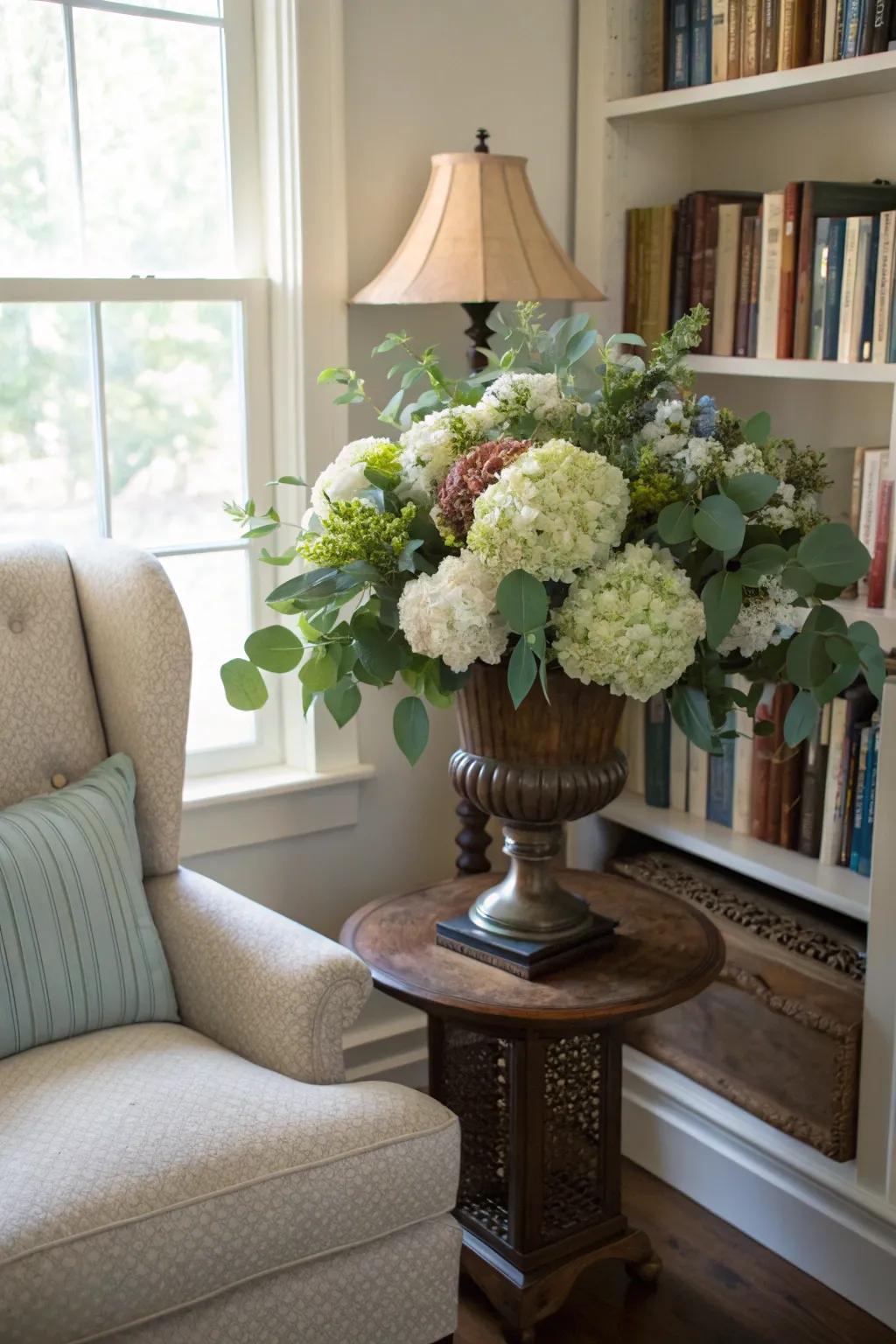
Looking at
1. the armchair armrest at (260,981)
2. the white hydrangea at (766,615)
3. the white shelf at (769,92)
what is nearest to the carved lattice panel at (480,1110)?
the armchair armrest at (260,981)

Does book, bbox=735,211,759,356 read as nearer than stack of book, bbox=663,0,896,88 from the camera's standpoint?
No

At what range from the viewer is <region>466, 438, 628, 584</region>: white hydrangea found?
1.55 meters

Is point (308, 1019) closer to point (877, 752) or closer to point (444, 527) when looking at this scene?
point (444, 527)

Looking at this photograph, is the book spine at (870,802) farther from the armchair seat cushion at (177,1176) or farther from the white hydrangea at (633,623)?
the armchair seat cushion at (177,1176)

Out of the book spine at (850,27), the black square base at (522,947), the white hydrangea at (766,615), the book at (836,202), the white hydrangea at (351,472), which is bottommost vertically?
the black square base at (522,947)

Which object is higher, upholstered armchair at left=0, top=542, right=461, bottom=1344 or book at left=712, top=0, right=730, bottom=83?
book at left=712, top=0, right=730, bottom=83

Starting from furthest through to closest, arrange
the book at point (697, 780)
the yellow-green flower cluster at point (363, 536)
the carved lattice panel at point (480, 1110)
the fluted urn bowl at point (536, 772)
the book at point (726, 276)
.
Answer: the book at point (697, 780) < the book at point (726, 276) < the carved lattice panel at point (480, 1110) < the fluted urn bowl at point (536, 772) < the yellow-green flower cluster at point (363, 536)

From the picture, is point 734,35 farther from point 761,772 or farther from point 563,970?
point 563,970

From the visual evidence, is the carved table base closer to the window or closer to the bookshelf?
the bookshelf

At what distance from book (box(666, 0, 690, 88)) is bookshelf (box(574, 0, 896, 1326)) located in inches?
2.1

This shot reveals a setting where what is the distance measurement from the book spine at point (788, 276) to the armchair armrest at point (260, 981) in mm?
1141

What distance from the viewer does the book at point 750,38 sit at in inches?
85.8

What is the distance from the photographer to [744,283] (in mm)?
2256

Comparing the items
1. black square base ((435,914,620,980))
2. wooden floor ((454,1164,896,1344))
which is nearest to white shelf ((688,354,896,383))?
black square base ((435,914,620,980))
